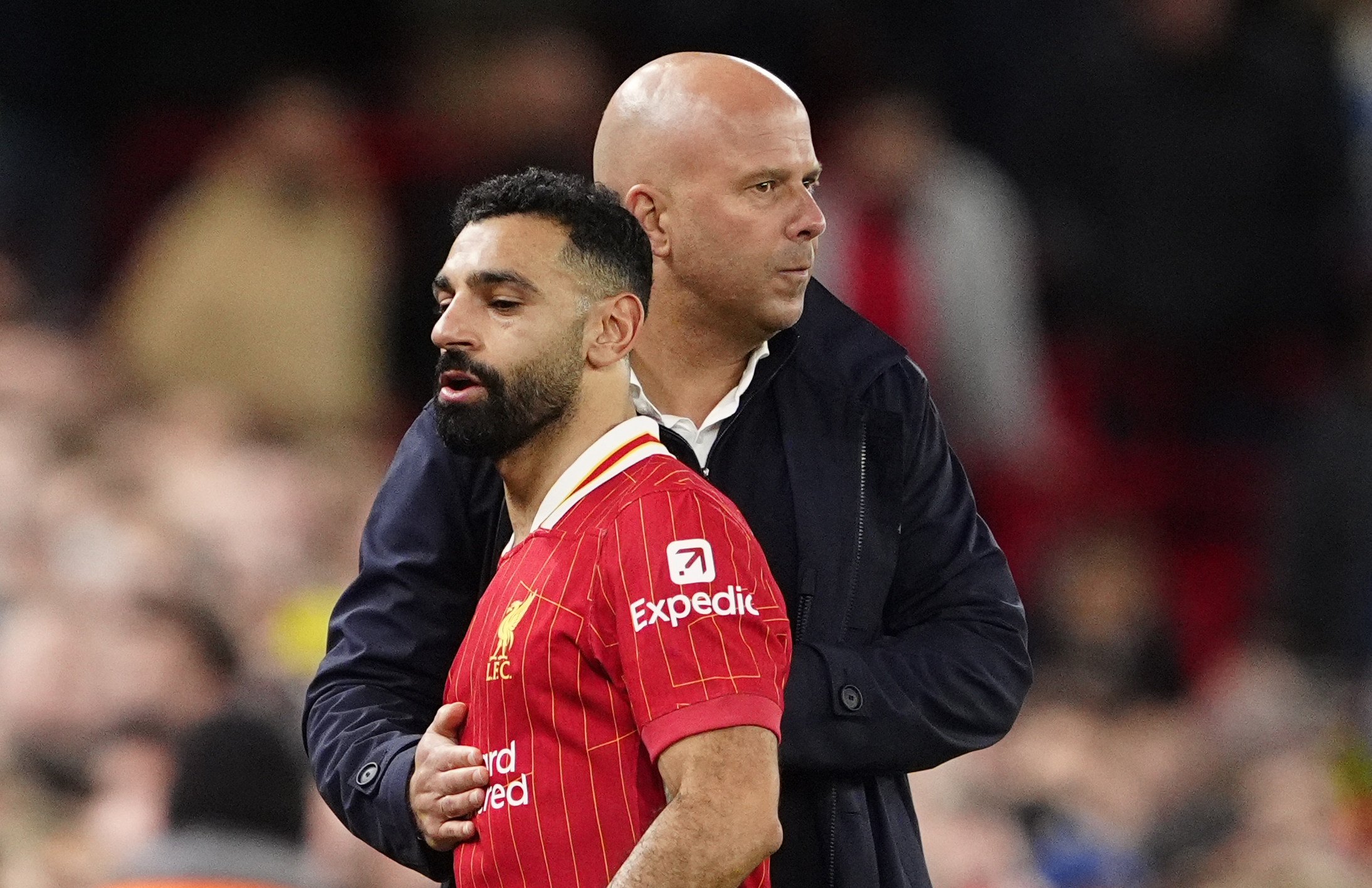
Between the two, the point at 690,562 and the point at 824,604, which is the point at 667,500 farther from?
the point at 824,604

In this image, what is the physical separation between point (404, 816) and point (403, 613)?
326 mm

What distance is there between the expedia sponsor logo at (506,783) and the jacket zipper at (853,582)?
50cm

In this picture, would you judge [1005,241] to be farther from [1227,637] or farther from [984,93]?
[1227,637]

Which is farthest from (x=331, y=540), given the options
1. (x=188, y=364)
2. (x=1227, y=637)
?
(x=1227, y=637)

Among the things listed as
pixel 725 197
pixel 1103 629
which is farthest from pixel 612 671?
pixel 1103 629

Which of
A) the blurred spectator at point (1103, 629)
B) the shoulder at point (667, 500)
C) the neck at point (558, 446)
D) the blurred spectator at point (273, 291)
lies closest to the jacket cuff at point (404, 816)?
the neck at point (558, 446)

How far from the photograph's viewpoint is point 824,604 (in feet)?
10.0

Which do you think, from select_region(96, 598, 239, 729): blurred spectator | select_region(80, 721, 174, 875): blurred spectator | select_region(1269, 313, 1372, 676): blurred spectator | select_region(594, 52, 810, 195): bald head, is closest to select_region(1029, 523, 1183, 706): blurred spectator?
select_region(1269, 313, 1372, 676): blurred spectator

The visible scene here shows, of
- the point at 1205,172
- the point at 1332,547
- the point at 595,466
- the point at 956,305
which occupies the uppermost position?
the point at 1205,172

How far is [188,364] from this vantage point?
8281mm

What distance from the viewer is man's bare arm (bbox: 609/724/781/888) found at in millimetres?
2545

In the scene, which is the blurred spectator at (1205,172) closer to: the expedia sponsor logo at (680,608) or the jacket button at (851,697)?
the jacket button at (851,697)

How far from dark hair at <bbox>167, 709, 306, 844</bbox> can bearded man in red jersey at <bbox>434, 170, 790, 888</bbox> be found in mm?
1293

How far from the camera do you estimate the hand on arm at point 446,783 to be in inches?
108
